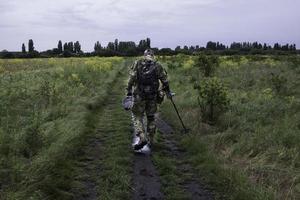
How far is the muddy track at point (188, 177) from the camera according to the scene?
637 centimetres

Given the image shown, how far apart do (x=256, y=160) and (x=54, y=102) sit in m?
7.16

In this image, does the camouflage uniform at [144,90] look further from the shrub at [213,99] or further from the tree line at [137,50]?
the tree line at [137,50]

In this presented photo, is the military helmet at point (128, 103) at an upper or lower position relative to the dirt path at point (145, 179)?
upper

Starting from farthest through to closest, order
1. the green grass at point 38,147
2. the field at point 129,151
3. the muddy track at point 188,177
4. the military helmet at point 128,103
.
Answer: the military helmet at point 128,103 → the muddy track at point 188,177 → the field at point 129,151 → the green grass at point 38,147

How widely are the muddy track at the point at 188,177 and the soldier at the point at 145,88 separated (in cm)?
61

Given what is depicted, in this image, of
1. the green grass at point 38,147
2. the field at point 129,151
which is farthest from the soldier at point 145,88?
the green grass at point 38,147

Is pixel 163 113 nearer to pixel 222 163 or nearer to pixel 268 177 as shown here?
pixel 222 163

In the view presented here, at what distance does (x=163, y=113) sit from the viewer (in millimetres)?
13922

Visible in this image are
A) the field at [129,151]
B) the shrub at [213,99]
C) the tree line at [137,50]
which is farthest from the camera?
the tree line at [137,50]

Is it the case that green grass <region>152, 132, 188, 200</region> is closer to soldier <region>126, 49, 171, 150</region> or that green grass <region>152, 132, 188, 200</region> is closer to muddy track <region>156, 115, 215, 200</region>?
muddy track <region>156, 115, 215, 200</region>

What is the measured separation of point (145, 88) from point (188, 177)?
2.61 m

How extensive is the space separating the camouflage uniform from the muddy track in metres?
0.63

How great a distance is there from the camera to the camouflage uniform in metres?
9.18

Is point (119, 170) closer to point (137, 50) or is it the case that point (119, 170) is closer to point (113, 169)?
point (113, 169)
